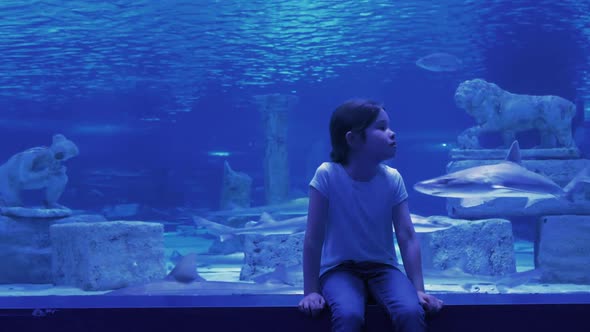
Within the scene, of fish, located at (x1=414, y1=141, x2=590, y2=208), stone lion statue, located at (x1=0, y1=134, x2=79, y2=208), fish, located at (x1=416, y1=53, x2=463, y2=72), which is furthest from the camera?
fish, located at (x1=416, y1=53, x2=463, y2=72)

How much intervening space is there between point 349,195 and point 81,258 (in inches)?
253

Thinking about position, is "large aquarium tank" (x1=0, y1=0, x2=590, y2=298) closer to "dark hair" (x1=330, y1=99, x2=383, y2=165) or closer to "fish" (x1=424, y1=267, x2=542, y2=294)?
"fish" (x1=424, y1=267, x2=542, y2=294)

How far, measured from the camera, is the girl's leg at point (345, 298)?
1948 millimetres

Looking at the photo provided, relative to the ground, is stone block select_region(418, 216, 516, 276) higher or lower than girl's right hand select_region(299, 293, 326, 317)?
lower

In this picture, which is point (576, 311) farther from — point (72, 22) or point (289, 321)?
point (72, 22)

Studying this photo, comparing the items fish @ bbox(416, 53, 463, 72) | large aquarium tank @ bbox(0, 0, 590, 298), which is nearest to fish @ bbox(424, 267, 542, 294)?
large aquarium tank @ bbox(0, 0, 590, 298)

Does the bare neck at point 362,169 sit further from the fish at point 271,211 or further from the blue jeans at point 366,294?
the fish at point 271,211

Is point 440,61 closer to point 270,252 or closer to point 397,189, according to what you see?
point 270,252

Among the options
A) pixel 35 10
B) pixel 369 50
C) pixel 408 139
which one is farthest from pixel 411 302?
pixel 408 139

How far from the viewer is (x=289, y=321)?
2035 millimetres

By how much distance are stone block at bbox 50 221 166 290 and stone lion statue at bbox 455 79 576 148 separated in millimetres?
6030

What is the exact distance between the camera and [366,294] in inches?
91.5

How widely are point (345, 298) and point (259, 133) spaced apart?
41.1m

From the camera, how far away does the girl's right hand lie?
2020 mm
